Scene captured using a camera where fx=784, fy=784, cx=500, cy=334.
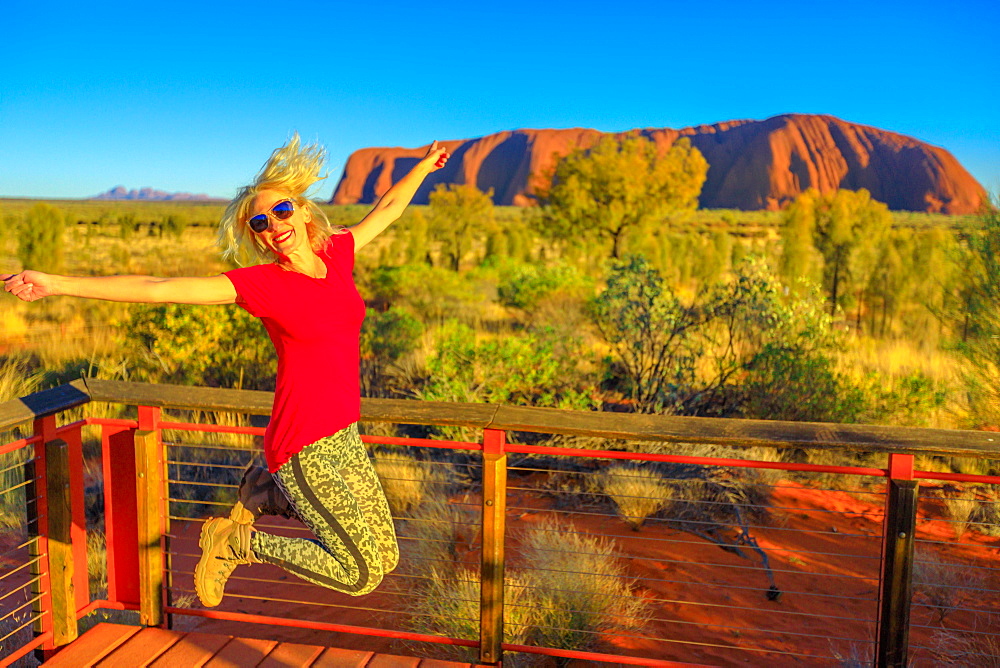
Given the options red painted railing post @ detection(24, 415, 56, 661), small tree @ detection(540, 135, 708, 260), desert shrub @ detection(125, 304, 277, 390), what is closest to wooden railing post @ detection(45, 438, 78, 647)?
red painted railing post @ detection(24, 415, 56, 661)

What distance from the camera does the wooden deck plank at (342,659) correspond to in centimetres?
269

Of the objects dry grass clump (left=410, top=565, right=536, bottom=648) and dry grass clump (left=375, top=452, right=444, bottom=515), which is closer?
dry grass clump (left=410, top=565, right=536, bottom=648)

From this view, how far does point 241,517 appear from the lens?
2371 mm

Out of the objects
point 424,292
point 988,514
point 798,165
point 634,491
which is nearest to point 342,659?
point 634,491

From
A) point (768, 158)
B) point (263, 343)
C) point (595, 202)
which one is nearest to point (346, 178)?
point (768, 158)

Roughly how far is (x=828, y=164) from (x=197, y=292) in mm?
125941

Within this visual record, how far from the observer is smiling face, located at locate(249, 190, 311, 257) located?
2.12 meters

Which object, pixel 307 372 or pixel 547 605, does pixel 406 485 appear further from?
pixel 307 372

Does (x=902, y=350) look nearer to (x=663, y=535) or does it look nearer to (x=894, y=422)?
(x=894, y=422)

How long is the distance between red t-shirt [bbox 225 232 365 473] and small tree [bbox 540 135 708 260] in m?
17.1

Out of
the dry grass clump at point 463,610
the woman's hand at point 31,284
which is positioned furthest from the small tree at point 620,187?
the woman's hand at point 31,284

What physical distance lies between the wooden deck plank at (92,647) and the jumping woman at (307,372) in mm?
712

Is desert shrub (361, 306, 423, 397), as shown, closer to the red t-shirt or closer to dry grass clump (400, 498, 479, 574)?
dry grass clump (400, 498, 479, 574)

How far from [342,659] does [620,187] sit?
1697 centimetres
